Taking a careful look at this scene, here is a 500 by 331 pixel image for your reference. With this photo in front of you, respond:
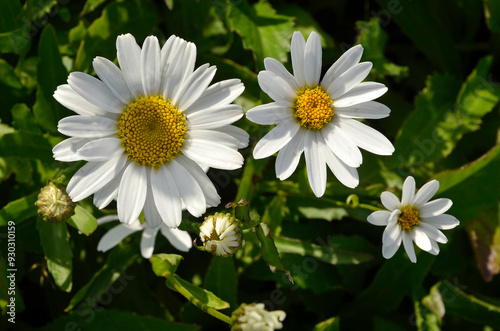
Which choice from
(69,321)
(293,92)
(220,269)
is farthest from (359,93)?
(69,321)

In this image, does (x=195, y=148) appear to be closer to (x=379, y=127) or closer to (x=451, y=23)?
(x=379, y=127)

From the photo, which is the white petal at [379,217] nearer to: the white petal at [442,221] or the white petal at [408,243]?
the white petal at [408,243]

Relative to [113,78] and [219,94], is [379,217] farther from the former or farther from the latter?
[113,78]

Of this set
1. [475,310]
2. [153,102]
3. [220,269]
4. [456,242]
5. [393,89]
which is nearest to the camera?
[153,102]

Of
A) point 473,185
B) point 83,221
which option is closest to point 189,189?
point 83,221

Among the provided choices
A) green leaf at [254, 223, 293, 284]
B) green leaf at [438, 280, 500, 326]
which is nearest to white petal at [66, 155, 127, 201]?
green leaf at [254, 223, 293, 284]

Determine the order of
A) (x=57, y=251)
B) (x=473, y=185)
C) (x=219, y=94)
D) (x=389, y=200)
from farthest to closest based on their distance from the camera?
(x=473, y=185), (x=57, y=251), (x=389, y=200), (x=219, y=94)

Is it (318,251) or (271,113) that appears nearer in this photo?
(271,113)
